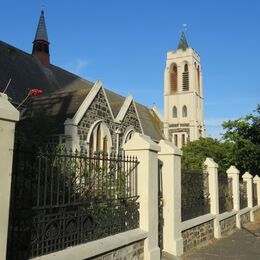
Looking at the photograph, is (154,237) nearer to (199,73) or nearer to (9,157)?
(9,157)

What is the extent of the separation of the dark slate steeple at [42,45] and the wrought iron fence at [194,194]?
1974 centimetres

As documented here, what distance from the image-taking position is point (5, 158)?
13.8ft

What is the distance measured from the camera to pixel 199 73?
58.0 metres

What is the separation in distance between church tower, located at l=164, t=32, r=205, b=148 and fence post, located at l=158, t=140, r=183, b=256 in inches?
1625

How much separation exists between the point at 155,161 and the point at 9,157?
156 inches

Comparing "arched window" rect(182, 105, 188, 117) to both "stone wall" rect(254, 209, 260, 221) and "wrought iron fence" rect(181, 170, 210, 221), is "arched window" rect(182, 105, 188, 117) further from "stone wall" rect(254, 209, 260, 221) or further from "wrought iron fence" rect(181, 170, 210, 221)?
"wrought iron fence" rect(181, 170, 210, 221)

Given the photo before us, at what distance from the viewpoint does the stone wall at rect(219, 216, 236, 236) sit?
39.6 ft

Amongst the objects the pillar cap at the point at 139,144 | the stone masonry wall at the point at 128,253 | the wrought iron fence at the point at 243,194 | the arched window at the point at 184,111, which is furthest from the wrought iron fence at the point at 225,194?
the arched window at the point at 184,111

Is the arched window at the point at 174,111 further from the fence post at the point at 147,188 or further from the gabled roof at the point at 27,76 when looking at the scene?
the fence post at the point at 147,188

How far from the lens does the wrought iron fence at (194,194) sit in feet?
31.9

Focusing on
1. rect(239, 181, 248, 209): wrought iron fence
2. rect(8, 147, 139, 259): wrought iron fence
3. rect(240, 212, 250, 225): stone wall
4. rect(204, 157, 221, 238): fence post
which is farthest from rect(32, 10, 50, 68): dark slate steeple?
rect(8, 147, 139, 259): wrought iron fence

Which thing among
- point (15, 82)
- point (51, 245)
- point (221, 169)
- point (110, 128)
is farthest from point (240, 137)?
point (51, 245)

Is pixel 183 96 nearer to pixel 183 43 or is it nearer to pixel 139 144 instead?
pixel 183 43

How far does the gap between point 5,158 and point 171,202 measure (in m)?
5.05
